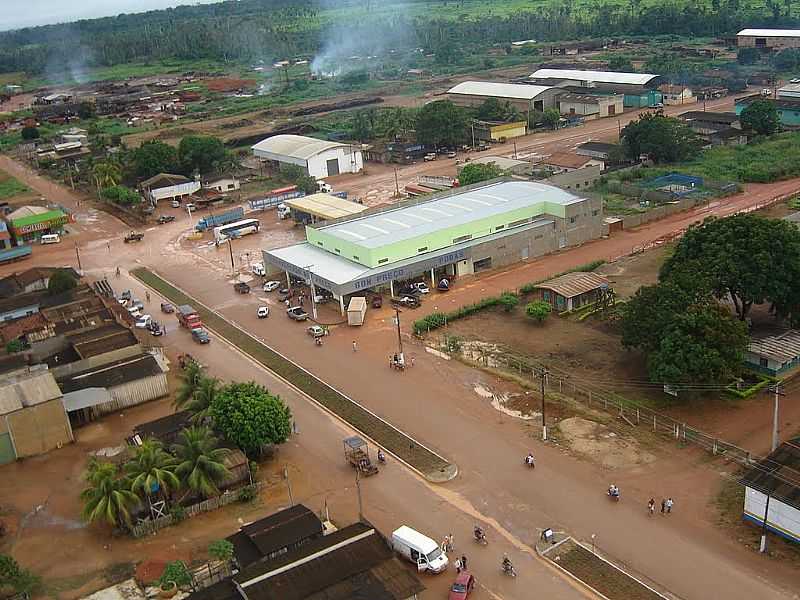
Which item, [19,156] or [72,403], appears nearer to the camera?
[72,403]

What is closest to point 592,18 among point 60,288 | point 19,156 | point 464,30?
point 464,30

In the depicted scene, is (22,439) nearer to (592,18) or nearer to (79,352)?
(79,352)

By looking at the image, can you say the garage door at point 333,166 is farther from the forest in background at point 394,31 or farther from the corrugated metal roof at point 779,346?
the forest in background at point 394,31

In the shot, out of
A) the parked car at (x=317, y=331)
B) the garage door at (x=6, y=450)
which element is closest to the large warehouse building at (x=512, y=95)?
the parked car at (x=317, y=331)

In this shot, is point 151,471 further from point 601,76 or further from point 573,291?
point 601,76

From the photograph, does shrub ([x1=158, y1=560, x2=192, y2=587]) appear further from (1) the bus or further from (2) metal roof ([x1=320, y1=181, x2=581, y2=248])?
(1) the bus

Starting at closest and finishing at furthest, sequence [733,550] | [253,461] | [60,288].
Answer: [733,550]
[253,461]
[60,288]
